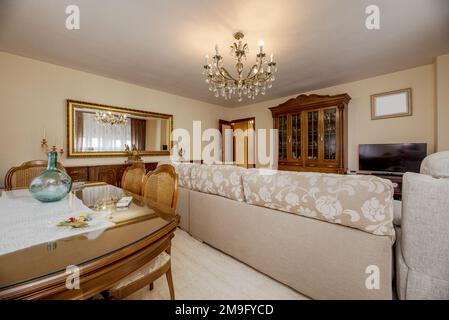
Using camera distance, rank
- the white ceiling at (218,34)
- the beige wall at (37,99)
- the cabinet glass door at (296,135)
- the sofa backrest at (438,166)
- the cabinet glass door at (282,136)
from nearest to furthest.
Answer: the sofa backrest at (438,166) → the white ceiling at (218,34) → the beige wall at (37,99) → the cabinet glass door at (296,135) → the cabinet glass door at (282,136)

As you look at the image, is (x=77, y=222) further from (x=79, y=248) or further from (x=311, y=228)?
(x=311, y=228)

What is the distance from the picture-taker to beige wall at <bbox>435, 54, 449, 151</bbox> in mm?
2803

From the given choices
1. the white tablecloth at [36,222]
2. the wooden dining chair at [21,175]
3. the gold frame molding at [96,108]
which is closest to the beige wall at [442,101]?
the white tablecloth at [36,222]

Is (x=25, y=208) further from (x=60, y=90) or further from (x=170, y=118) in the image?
(x=170, y=118)

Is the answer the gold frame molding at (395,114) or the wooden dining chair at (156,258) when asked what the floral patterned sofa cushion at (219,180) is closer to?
the wooden dining chair at (156,258)

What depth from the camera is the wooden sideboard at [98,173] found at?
320 centimetres

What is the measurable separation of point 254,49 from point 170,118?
255 centimetres

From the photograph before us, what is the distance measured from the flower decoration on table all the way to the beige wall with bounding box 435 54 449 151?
4.33m

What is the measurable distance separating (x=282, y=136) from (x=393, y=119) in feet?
6.48

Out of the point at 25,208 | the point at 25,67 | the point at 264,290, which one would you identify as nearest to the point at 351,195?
the point at 264,290

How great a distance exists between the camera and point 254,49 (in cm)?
263

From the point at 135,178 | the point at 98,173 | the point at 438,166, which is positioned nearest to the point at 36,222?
the point at 135,178

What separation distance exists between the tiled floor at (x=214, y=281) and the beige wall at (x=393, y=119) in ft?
10.9

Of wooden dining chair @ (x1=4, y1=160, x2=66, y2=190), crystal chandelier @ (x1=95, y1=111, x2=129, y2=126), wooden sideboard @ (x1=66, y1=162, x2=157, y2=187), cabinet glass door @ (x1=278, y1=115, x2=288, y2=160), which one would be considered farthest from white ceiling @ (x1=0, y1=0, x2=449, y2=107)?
wooden sideboard @ (x1=66, y1=162, x2=157, y2=187)
